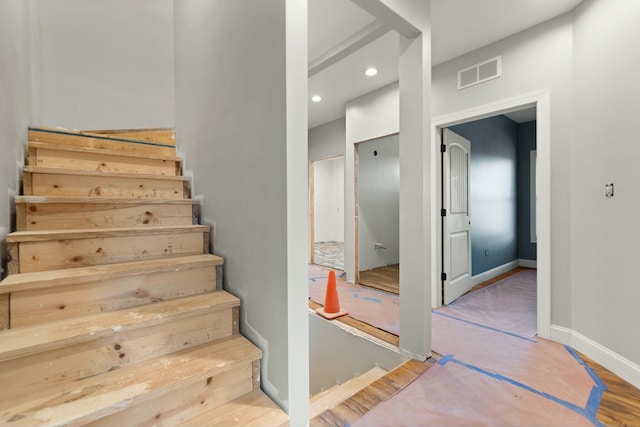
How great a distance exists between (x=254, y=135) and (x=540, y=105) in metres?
2.43

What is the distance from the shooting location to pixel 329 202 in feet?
27.5

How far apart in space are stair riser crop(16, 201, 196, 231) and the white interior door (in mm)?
2589

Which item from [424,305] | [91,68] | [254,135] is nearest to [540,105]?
[424,305]

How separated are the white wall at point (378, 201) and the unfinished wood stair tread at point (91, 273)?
10.5ft

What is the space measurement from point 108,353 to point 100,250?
0.58 meters

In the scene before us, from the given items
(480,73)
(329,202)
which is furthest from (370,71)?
(329,202)

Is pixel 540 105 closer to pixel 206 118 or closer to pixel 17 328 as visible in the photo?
pixel 206 118

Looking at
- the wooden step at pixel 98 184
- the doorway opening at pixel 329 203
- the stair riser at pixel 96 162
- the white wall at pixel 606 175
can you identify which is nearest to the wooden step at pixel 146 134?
the stair riser at pixel 96 162

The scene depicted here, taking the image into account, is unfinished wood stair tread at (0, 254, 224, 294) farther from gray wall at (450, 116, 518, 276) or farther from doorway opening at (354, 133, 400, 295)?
gray wall at (450, 116, 518, 276)

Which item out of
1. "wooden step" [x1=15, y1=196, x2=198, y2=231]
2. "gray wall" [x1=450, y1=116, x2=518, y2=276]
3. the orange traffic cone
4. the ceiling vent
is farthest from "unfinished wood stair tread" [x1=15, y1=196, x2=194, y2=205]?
"gray wall" [x1=450, y1=116, x2=518, y2=276]

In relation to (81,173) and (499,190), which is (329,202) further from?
(81,173)

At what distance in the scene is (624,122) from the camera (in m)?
1.81

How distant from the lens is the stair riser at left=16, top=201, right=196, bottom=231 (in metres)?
1.44

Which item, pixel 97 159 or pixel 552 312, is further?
pixel 552 312
